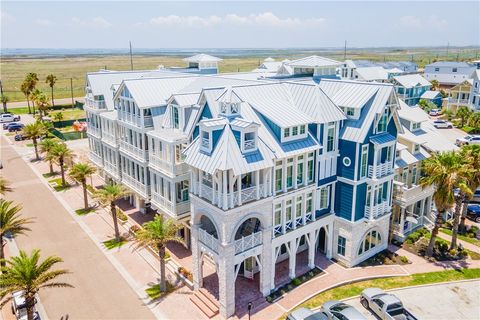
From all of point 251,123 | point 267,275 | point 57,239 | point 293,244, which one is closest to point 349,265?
point 293,244

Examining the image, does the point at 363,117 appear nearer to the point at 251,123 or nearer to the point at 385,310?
the point at 251,123

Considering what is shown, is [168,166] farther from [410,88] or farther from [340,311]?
[410,88]

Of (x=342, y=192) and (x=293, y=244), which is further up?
(x=342, y=192)

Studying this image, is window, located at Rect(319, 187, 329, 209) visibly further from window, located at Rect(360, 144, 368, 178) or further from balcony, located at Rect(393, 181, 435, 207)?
balcony, located at Rect(393, 181, 435, 207)

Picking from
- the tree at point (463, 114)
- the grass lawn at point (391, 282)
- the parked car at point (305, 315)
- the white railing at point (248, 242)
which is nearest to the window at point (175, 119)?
the white railing at point (248, 242)

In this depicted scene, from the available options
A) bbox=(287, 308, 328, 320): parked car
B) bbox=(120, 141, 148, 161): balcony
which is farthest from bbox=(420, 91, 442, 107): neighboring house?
bbox=(287, 308, 328, 320): parked car

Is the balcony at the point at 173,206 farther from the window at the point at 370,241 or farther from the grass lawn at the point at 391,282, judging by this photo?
the window at the point at 370,241
